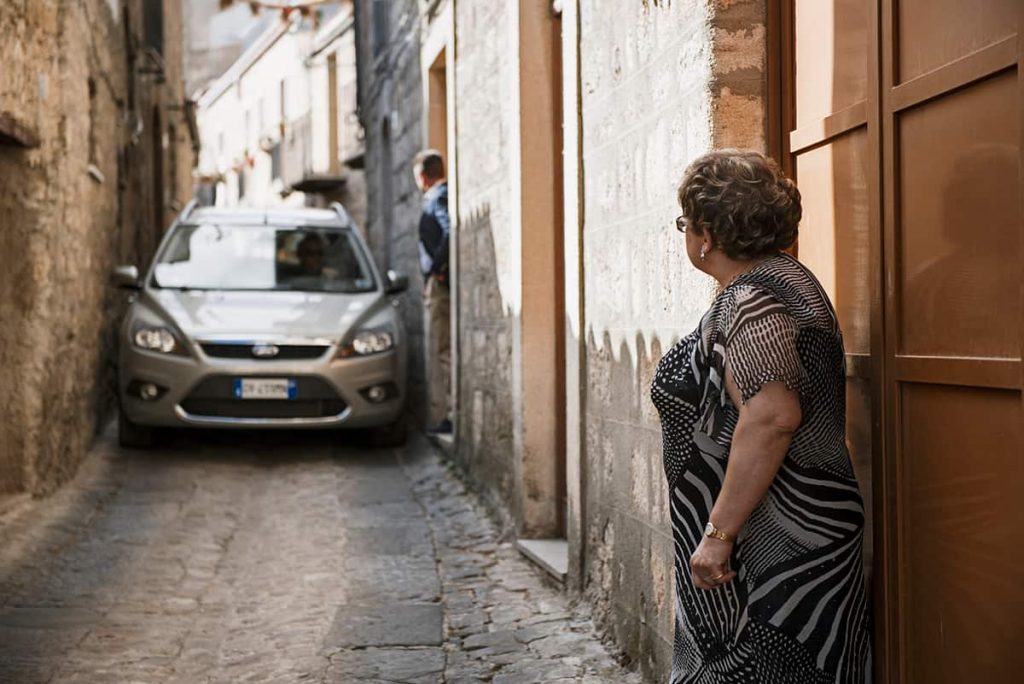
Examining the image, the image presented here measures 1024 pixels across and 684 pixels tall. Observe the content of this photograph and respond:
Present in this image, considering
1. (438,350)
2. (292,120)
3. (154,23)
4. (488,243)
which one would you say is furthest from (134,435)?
(292,120)

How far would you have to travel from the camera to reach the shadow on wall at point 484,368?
756 cm

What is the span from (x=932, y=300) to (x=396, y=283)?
7.91m

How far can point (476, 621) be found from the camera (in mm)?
5629

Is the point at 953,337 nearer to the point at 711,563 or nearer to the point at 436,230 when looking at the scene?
the point at 711,563

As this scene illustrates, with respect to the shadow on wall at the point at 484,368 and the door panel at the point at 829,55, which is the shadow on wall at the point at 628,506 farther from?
the shadow on wall at the point at 484,368

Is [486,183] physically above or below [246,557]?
above

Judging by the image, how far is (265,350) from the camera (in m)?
9.58

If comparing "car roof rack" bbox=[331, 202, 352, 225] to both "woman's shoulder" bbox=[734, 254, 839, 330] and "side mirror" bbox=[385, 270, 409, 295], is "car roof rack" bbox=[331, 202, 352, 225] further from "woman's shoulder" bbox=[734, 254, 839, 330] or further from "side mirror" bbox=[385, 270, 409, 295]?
"woman's shoulder" bbox=[734, 254, 839, 330]

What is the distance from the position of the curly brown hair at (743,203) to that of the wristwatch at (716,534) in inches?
21.9

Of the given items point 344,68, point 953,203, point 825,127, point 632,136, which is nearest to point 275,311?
point 632,136

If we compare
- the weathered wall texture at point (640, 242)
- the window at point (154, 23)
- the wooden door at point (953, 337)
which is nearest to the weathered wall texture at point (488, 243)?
the weathered wall texture at point (640, 242)

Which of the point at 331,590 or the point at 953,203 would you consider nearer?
the point at 953,203

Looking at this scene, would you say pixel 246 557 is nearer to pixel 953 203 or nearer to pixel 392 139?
pixel 953 203

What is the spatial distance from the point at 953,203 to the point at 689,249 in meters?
0.54
